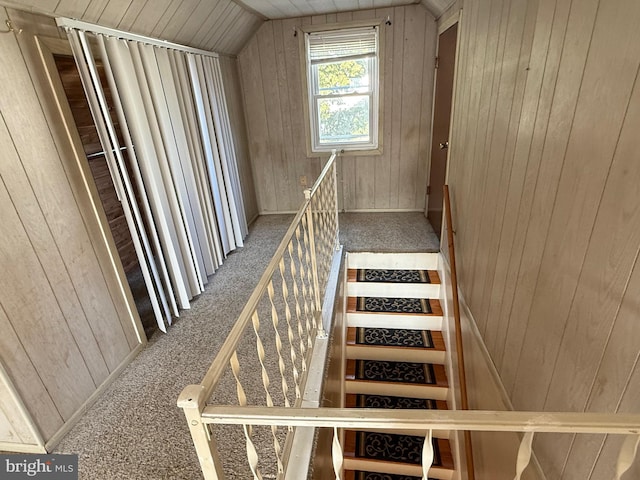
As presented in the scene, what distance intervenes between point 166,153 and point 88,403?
157cm

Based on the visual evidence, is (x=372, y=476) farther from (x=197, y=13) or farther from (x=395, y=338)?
(x=197, y=13)

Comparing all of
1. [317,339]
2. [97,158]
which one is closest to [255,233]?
[97,158]

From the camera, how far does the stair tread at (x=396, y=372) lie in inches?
108

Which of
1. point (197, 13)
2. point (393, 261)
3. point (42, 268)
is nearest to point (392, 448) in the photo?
point (393, 261)

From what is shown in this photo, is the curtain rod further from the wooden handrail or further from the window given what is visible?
the wooden handrail

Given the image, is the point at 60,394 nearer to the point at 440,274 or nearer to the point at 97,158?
the point at 97,158

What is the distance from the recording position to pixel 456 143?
104 inches

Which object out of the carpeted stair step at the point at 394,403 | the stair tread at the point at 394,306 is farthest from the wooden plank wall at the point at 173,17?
the carpeted stair step at the point at 394,403

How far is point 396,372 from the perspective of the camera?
9.26 feet

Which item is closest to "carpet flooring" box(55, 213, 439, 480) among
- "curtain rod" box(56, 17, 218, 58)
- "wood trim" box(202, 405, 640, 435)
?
"wood trim" box(202, 405, 640, 435)

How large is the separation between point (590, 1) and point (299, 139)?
10.2 ft

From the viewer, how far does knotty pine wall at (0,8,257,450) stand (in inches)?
56.5

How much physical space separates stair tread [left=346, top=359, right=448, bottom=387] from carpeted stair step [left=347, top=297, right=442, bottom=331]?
32 cm

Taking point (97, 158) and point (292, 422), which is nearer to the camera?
point (292, 422)
